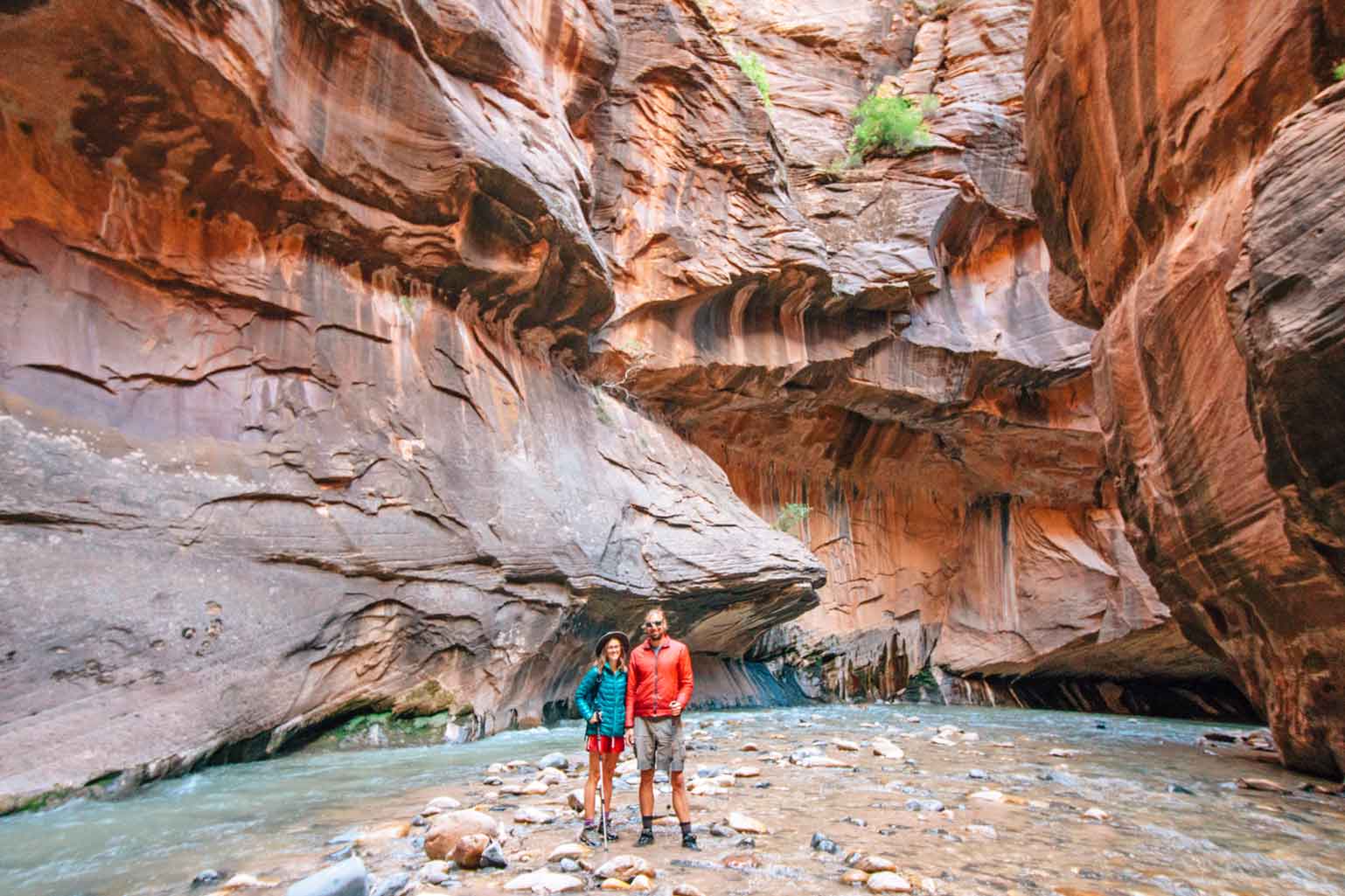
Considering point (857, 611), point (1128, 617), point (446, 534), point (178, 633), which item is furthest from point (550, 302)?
point (1128, 617)

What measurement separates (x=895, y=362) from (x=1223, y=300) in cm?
1095

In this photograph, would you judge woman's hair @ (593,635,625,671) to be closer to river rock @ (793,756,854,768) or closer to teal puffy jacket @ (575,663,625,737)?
teal puffy jacket @ (575,663,625,737)

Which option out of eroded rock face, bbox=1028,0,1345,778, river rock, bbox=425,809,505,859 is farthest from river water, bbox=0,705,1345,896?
eroded rock face, bbox=1028,0,1345,778

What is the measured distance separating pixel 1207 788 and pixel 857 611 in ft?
44.4

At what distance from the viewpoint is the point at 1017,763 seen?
7242 millimetres

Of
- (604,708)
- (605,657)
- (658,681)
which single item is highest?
(605,657)

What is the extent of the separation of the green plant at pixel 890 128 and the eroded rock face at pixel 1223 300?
851cm

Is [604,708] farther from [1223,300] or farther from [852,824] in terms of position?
[1223,300]

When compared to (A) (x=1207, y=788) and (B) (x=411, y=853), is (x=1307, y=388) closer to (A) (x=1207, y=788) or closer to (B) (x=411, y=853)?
(A) (x=1207, y=788)

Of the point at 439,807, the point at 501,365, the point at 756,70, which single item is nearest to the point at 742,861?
the point at 439,807

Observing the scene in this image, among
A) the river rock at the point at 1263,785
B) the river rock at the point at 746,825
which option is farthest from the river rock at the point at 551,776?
the river rock at the point at 1263,785

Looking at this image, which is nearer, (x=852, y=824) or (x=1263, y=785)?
(x=852, y=824)

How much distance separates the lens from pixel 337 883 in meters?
2.82

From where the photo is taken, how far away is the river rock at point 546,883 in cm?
318
